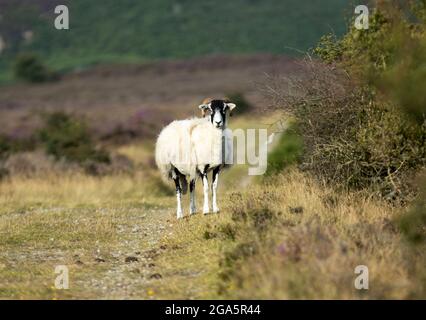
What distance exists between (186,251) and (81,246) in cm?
243

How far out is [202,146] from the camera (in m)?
16.6

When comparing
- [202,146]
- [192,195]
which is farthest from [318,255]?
[192,195]

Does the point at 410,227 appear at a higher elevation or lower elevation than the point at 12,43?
lower

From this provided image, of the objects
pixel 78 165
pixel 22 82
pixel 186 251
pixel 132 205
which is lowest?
pixel 186 251

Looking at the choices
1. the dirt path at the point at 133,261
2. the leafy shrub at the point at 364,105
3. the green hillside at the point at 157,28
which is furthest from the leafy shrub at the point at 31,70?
the leafy shrub at the point at 364,105

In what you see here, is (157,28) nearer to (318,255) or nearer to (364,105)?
(364,105)

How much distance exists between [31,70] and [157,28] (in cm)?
2490

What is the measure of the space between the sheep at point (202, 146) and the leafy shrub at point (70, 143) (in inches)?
598

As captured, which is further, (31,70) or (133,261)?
(31,70)

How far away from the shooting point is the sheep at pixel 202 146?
16516mm

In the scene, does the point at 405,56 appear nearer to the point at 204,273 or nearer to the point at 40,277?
the point at 204,273

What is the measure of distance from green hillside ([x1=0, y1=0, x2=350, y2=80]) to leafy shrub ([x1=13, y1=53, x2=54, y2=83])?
6.20 m
